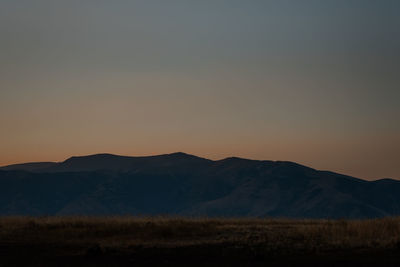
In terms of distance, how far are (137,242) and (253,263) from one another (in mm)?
8428

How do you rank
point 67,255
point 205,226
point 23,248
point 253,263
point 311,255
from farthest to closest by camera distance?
point 205,226 < point 23,248 < point 67,255 < point 311,255 < point 253,263

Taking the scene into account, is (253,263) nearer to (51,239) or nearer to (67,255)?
(67,255)

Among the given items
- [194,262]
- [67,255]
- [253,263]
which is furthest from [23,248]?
[253,263]

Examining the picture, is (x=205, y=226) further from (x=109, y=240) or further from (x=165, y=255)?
(x=165, y=255)

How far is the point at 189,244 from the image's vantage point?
28016mm

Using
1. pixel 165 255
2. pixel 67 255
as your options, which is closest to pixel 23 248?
pixel 67 255

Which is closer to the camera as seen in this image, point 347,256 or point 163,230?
point 347,256

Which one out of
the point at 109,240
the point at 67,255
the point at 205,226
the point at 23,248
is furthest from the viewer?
the point at 205,226

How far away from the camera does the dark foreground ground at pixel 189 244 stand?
Result: 23.4 m

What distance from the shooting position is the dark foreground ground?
921 inches

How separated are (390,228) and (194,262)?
12756mm

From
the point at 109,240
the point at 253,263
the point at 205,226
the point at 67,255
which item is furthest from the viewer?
Result: the point at 205,226

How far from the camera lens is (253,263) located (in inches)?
881

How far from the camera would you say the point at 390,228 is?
31.5 m
